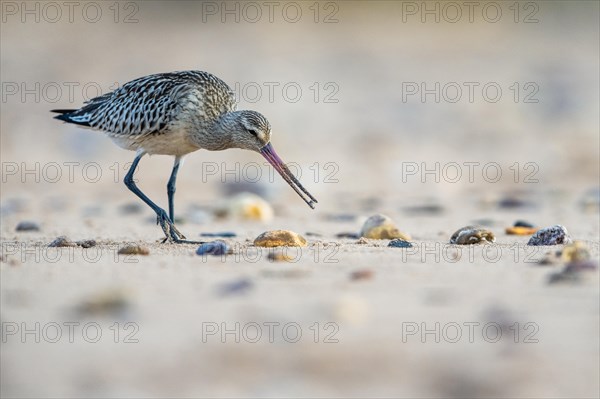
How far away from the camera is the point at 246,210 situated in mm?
9766

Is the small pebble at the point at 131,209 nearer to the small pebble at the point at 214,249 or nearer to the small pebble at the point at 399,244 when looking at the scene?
the small pebble at the point at 214,249

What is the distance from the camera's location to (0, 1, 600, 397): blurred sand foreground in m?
4.64

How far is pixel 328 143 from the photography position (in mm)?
14766

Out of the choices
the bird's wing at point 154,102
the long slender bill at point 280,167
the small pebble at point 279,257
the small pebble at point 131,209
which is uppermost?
the bird's wing at point 154,102

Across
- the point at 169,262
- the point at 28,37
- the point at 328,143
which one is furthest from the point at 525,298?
the point at 28,37

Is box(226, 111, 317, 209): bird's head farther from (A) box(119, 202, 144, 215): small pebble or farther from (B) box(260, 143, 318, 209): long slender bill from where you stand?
(A) box(119, 202, 144, 215): small pebble

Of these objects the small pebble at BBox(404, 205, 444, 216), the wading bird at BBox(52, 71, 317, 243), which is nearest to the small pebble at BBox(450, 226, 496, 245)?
the wading bird at BBox(52, 71, 317, 243)

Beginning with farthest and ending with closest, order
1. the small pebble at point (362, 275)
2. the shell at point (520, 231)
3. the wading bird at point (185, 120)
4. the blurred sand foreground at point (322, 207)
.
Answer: the shell at point (520, 231) < the wading bird at point (185, 120) < the small pebble at point (362, 275) < the blurred sand foreground at point (322, 207)

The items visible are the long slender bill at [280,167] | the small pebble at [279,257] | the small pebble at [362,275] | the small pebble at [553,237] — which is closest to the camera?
the small pebble at [362,275]

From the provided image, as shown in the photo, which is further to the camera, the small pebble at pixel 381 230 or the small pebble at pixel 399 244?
the small pebble at pixel 381 230

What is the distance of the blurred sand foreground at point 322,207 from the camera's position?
15.2 feet

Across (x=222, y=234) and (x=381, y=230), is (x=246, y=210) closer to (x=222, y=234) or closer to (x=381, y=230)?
(x=222, y=234)

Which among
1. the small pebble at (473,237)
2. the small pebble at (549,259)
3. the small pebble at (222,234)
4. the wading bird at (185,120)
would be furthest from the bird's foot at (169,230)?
the small pebble at (549,259)

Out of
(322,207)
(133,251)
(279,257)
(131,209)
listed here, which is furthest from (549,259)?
(131,209)
